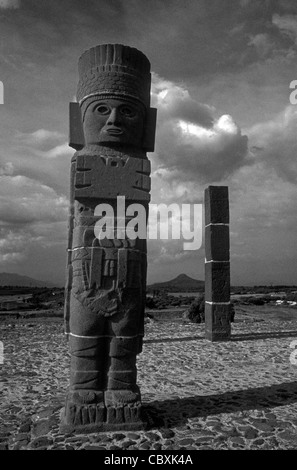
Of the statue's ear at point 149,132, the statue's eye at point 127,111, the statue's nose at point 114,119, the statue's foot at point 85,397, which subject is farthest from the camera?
the statue's ear at point 149,132

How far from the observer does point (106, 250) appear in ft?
15.3

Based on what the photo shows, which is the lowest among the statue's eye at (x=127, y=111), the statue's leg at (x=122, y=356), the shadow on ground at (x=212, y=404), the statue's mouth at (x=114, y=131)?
the shadow on ground at (x=212, y=404)

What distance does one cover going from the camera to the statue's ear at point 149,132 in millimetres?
5234

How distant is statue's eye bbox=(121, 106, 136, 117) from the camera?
4930 mm

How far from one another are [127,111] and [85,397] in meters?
3.55

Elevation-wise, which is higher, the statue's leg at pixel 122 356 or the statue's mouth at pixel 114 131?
the statue's mouth at pixel 114 131

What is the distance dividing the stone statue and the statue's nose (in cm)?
1

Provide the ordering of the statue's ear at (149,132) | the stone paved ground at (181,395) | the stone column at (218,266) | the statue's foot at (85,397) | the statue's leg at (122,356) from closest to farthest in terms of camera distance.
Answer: the stone paved ground at (181,395)
the statue's foot at (85,397)
the statue's leg at (122,356)
the statue's ear at (149,132)
the stone column at (218,266)

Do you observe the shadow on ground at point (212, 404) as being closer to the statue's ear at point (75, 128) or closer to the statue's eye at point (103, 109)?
the statue's ear at point (75, 128)

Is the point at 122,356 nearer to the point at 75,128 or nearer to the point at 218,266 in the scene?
the point at 75,128

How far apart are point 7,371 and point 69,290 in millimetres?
3705

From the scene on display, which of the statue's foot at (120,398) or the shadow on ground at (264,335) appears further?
the shadow on ground at (264,335)

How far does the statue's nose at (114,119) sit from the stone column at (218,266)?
6.95m

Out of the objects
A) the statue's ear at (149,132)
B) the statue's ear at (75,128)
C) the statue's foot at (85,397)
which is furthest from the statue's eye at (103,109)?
the statue's foot at (85,397)
